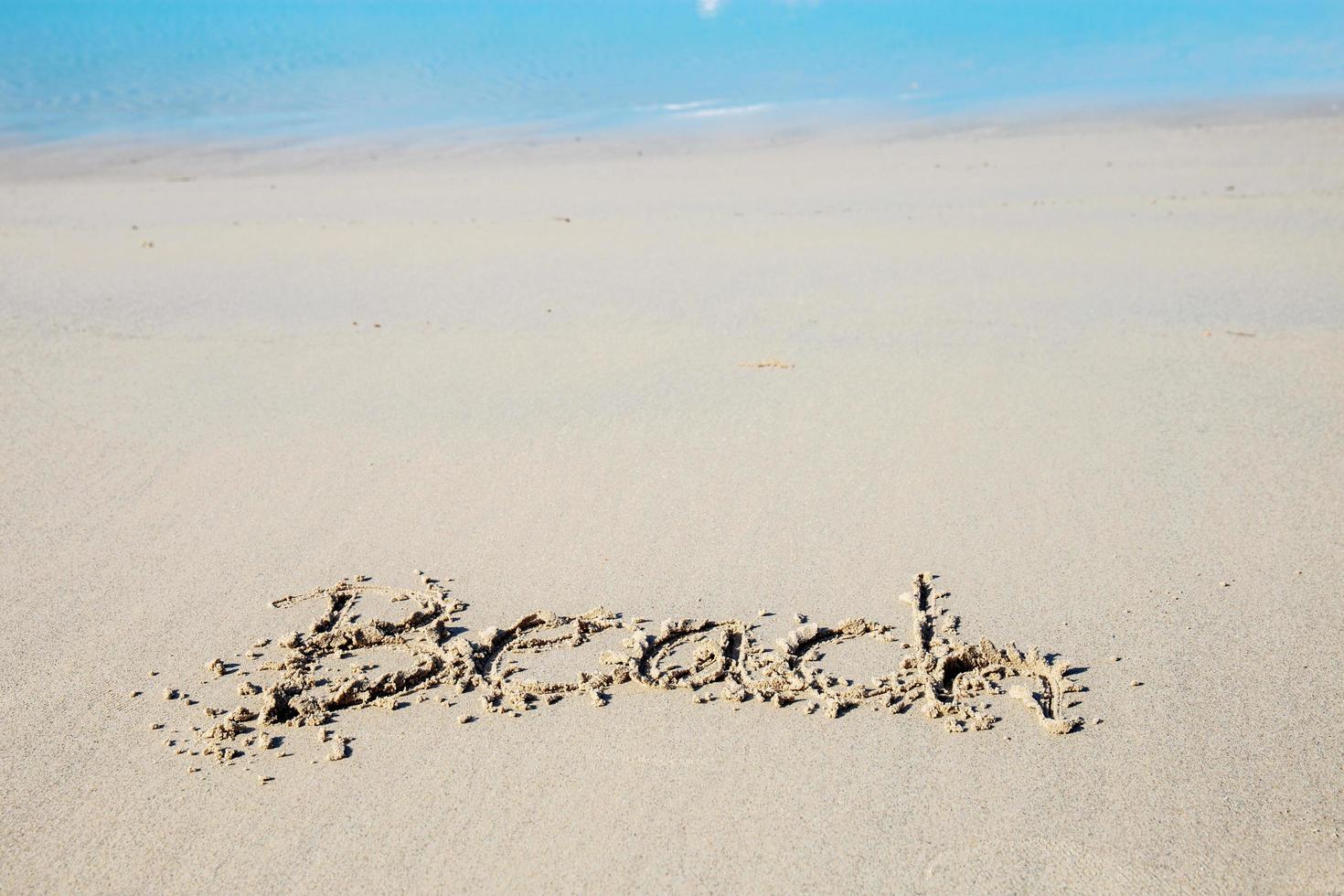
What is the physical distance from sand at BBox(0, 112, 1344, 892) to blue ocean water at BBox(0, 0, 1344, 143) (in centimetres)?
916

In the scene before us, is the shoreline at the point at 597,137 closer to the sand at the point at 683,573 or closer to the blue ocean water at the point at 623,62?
the blue ocean water at the point at 623,62

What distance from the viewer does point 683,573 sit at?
2777 millimetres

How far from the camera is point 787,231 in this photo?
6375 mm

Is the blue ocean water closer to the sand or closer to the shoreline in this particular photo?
the shoreline

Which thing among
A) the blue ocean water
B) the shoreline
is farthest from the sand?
the blue ocean water

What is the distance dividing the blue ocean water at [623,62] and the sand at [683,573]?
9.16 meters

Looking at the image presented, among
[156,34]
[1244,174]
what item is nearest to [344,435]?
[1244,174]

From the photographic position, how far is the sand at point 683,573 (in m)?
1.97

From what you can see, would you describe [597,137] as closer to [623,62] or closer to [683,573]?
[623,62]

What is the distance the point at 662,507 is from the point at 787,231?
3.66 m

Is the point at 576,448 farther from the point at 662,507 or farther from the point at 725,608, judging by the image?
the point at 725,608

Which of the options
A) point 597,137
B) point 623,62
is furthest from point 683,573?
point 623,62

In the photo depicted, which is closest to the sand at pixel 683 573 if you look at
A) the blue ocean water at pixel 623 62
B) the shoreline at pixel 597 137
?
the shoreline at pixel 597 137

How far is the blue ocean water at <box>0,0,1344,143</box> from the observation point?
1458 cm
